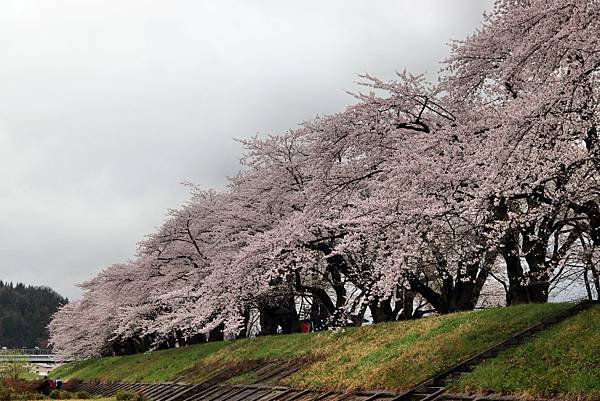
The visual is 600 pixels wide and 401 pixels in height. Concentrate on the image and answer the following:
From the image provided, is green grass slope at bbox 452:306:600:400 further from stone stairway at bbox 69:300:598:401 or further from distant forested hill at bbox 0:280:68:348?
distant forested hill at bbox 0:280:68:348

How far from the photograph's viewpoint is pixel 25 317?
16512 cm

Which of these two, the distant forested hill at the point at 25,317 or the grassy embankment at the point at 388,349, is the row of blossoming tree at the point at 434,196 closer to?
the grassy embankment at the point at 388,349

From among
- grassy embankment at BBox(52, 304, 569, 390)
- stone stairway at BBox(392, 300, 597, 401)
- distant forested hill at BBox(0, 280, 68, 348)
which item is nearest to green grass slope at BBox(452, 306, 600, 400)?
stone stairway at BBox(392, 300, 597, 401)

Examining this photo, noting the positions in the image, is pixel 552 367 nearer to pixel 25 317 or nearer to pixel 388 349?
pixel 388 349

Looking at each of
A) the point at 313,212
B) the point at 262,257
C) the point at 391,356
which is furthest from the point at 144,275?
the point at 391,356

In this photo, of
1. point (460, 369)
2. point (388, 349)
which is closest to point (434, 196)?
point (460, 369)

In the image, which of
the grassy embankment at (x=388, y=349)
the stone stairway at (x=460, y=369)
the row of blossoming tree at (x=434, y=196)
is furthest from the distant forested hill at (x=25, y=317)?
the stone stairway at (x=460, y=369)

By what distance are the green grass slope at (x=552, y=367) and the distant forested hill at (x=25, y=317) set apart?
523 ft

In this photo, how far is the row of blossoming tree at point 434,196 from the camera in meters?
11.2

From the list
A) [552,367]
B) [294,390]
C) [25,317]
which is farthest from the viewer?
[25,317]

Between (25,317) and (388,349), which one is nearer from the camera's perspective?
(388,349)

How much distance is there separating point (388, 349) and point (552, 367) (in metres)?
6.63

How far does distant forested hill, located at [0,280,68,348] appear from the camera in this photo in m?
162

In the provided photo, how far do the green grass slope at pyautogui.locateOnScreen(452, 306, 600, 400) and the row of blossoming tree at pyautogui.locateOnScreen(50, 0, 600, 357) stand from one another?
1.19 metres
